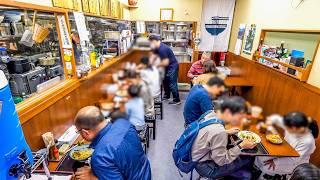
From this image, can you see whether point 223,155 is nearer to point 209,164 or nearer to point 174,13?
point 209,164

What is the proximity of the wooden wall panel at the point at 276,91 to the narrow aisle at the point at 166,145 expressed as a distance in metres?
1.67

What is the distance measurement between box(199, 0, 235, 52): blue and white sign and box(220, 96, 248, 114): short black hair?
0.81 feet

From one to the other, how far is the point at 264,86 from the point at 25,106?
2.06 metres

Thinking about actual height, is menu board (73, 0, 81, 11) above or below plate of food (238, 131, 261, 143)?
above

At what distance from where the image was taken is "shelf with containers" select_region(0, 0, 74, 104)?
2.12 meters

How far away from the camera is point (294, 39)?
0.55 metres

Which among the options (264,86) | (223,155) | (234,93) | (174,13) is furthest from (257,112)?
(174,13)

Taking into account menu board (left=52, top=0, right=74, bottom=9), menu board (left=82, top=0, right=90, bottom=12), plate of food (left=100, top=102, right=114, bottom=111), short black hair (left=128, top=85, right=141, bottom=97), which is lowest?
plate of food (left=100, top=102, right=114, bottom=111)

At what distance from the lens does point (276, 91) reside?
525mm

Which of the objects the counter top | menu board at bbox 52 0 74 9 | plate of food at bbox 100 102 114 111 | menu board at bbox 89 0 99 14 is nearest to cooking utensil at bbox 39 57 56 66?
the counter top

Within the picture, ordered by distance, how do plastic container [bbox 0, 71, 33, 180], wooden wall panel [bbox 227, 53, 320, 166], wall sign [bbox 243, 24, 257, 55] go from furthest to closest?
plastic container [bbox 0, 71, 33, 180]
wall sign [bbox 243, 24, 257, 55]
wooden wall panel [bbox 227, 53, 320, 166]

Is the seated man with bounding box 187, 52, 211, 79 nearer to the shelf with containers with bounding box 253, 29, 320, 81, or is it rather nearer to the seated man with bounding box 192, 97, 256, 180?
the shelf with containers with bounding box 253, 29, 320, 81

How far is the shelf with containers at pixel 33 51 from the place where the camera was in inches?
83.3

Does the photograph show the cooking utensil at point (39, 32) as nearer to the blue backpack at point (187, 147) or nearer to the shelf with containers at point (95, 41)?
the shelf with containers at point (95, 41)
